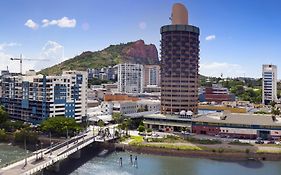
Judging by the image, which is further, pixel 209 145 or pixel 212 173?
pixel 209 145

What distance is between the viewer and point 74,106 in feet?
231

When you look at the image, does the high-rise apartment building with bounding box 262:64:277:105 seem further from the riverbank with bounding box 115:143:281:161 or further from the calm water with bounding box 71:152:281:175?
the calm water with bounding box 71:152:281:175

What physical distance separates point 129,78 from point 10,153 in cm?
8447

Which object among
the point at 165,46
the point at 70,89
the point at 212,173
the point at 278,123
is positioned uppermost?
the point at 165,46

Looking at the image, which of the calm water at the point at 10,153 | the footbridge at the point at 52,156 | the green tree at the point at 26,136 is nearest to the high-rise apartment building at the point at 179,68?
the footbridge at the point at 52,156

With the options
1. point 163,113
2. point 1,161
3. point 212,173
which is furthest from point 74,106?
point 212,173

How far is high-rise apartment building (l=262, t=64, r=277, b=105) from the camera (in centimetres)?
12044

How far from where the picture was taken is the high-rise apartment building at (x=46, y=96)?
6744 cm

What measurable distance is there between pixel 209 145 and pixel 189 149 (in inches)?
151

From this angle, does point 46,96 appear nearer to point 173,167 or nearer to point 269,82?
point 173,167

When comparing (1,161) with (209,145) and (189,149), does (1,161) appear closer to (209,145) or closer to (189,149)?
(189,149)

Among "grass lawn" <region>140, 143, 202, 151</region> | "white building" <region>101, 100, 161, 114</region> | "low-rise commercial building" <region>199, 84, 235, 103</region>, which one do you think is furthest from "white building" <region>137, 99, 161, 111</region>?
"grass lawn" <region>140, 143, 202, 151</region>

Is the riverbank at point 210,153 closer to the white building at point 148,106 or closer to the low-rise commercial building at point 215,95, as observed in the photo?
the white building at point 148,106

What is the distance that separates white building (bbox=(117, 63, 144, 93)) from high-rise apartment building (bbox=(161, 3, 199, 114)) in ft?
186
